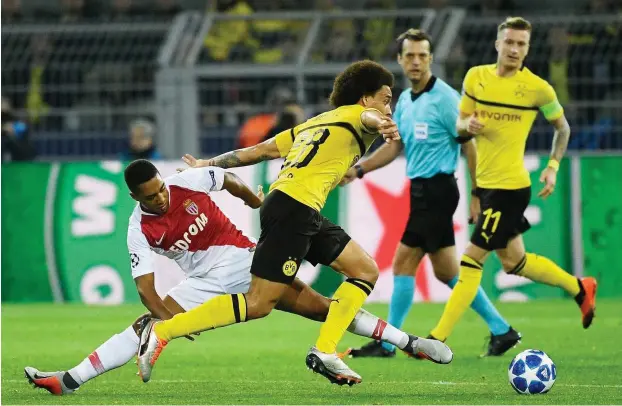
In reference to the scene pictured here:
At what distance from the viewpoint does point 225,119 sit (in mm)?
15836

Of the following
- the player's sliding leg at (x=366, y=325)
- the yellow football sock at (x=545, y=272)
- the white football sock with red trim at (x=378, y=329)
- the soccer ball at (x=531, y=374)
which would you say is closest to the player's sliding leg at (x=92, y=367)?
the player's sliding leg at (x=366, y=325)

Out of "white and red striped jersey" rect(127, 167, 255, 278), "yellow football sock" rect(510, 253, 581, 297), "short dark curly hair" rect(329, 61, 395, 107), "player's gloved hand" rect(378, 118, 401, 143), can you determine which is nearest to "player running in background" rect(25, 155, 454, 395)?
"white and red striped jersey" rect(127, 167, 255, 278)

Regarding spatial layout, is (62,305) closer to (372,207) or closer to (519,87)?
(372,207)

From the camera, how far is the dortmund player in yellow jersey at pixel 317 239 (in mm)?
7801

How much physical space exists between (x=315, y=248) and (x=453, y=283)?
257 centimetres

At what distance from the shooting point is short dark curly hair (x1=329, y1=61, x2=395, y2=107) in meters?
8.07

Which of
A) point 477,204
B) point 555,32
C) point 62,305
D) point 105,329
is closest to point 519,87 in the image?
point 477,204

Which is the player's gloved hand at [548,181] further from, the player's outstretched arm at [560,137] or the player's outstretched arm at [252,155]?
the player's outstretched arm at [252,155]

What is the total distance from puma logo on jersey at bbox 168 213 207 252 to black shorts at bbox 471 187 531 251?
2339 millimetres

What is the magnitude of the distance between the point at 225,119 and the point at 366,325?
7.85m

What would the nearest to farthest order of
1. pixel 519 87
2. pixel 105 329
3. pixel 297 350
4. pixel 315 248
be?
pixel 315 248 < pixel 519 87 < pixel 297 350 < pixel 105 329

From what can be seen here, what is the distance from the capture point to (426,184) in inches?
402

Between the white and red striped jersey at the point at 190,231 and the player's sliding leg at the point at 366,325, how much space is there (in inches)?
16.6

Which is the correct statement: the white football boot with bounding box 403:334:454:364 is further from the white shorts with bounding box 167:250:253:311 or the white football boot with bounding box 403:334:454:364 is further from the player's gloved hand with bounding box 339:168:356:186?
the player's gloved hand with bounding box 339:168:356:186
